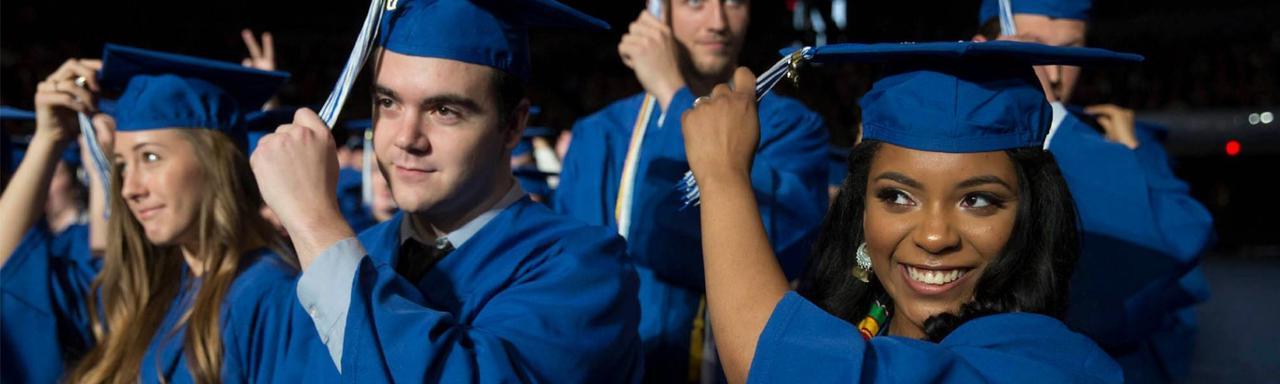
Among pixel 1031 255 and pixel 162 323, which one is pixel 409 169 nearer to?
pixel 162 323

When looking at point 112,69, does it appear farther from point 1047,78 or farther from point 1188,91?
point 1188,91

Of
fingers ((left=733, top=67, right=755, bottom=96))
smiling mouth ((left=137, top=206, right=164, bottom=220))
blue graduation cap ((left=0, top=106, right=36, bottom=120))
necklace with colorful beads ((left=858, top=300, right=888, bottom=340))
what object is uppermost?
fingers ((left=733, top=67, right=755, bottom=96))

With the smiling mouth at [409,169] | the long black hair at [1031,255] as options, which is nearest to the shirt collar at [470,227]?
the smiling mouth at [409,169]

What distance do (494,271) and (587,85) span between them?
14996 mm

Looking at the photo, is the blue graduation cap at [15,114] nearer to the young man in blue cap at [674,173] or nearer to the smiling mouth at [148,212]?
the smiling mouth at [148,212]

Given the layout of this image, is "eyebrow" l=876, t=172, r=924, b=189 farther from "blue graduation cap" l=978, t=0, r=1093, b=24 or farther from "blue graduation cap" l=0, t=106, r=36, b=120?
"blue graduation cap" l=0, t=106, r=36, b=120

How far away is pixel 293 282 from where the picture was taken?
2.34 m

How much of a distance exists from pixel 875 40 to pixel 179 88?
13.0 m

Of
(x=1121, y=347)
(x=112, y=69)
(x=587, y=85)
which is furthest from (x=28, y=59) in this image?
(x=1121, y=347)

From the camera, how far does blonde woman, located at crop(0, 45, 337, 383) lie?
229 centimetres

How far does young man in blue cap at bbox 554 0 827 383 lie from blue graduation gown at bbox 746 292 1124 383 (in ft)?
3.37

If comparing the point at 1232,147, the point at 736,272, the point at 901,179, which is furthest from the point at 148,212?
the point at 1232,147

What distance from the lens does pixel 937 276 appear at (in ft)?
5.61

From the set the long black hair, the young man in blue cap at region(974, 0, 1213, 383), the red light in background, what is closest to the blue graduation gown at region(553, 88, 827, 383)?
the young man in blue cap at region(974, 0, 1213, 383)
